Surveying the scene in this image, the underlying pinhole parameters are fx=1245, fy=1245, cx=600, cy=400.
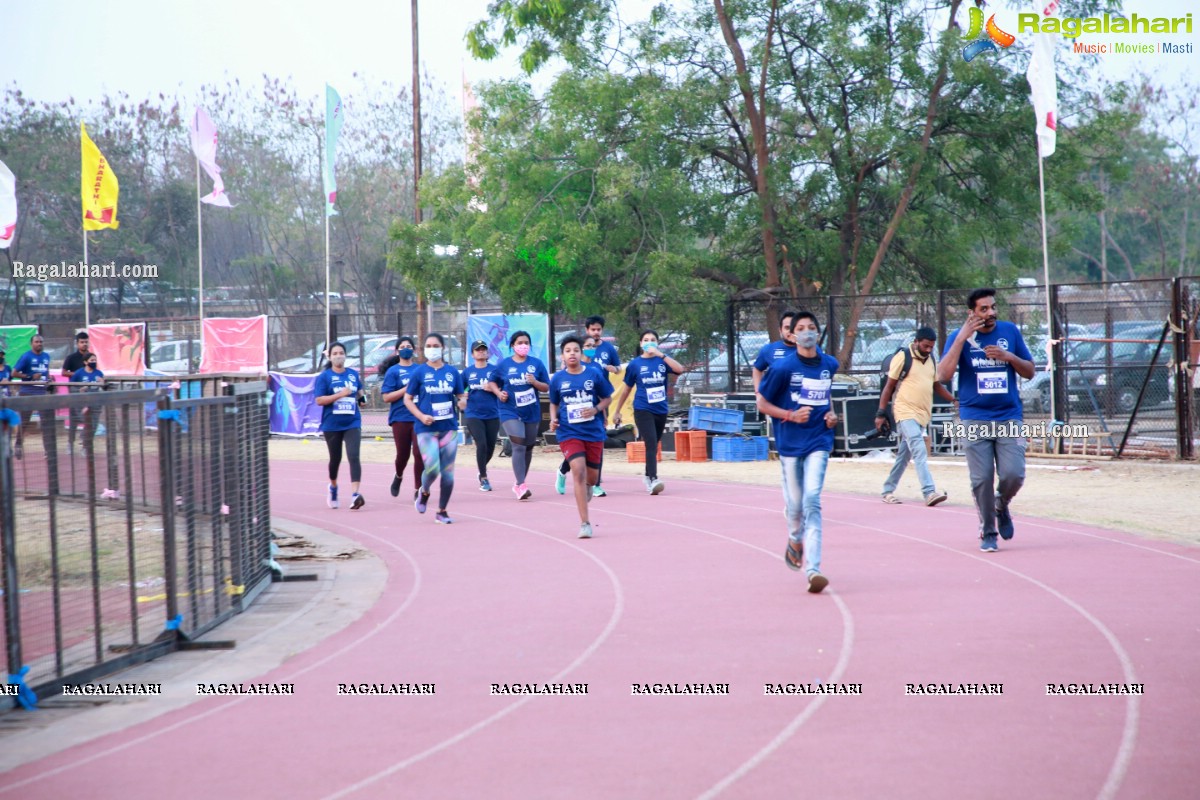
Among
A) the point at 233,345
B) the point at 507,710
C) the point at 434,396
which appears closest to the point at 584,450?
the point at 434,396

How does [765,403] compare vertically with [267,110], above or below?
below

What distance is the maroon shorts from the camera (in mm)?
12344

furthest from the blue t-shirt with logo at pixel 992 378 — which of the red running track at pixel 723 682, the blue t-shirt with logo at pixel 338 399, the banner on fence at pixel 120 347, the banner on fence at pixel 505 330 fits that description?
the banner on fence at pixel 120 347

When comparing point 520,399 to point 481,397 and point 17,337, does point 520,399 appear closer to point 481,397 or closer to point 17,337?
point 481,397

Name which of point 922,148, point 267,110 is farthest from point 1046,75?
point 267,110

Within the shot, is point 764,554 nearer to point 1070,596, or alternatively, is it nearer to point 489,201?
point 1070,596

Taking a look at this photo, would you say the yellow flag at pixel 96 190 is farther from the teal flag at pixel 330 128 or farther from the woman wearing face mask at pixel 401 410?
the woman wearing face mask at pixel 401 410

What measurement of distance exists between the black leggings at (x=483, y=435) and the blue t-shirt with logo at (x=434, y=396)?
2.22 metres

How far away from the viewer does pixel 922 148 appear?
23.1 metres

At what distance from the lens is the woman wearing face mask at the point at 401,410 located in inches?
578

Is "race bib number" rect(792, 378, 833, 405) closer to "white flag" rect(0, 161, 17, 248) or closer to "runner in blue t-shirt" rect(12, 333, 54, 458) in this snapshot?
"runner in blue t-shirt" rect(12, 333, 54, 458)

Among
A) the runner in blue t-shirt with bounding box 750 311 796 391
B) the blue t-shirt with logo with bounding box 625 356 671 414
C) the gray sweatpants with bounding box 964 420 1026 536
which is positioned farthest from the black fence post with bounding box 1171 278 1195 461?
the gray sweatpants with bounding box 964 420 1026 536

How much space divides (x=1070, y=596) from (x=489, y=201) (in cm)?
1718

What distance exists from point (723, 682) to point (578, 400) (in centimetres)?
633
